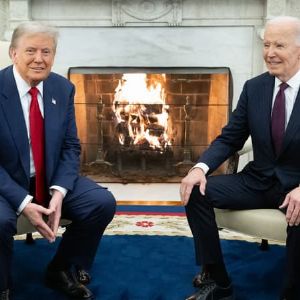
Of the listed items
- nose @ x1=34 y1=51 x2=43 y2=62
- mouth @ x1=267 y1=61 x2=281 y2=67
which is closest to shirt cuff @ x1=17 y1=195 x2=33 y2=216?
nose @ x1=34 y1=51 x2=43 y2=62

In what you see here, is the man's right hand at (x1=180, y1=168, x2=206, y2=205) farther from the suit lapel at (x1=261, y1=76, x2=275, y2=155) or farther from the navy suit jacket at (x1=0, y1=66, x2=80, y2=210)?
the navy suit jacket at (x1=0, y1=66, x2=80, y2=210)

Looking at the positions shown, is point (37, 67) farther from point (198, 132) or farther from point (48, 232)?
point (198, 132)

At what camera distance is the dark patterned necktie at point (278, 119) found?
2030 mm

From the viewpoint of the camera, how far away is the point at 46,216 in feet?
6.47

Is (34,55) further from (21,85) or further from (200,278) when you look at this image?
(200,278)

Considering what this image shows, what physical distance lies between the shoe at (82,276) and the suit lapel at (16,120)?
0.50m

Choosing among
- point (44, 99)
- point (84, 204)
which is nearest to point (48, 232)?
point (84, 204)

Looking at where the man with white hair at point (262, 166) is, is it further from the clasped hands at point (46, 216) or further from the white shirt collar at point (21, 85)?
the white shirt collar at point (21, 85)

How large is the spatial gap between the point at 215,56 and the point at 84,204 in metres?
2.10

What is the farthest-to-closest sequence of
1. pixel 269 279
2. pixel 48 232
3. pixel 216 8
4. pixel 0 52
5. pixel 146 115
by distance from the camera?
pixel 146 115 → pixel 216 8 → pixel 0 52 → pixel 269 279 → pixel 48 232

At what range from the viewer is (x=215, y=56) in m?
3.80

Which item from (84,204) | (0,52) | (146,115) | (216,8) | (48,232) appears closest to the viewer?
(48,232)

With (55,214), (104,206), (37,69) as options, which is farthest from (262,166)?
(37,69)

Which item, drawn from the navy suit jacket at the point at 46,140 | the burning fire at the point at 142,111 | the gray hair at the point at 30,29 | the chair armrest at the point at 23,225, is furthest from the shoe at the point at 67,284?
the burning fire at the point at 142,111
